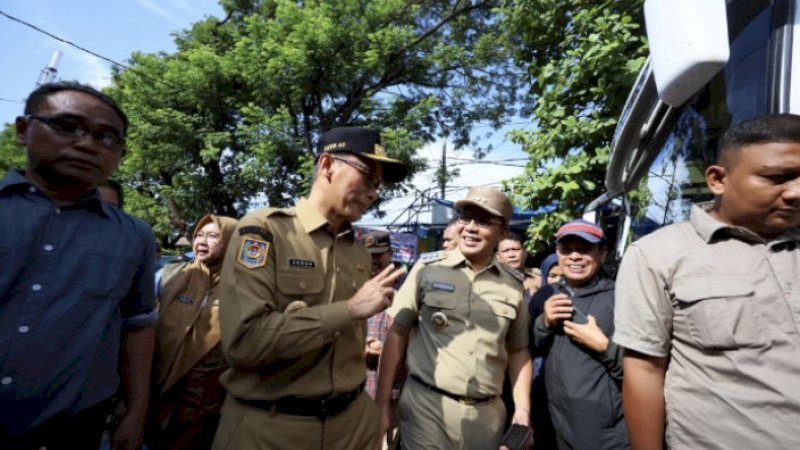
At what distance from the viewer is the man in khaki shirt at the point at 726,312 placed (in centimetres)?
129

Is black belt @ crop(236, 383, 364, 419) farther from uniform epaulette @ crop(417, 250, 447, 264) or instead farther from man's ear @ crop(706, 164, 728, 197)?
man's ear @ crop(706, 164, 728, 197)

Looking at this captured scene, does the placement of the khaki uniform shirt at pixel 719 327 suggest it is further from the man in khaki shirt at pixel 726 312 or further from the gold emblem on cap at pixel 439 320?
the gold emblem on cap at pixel 439 320

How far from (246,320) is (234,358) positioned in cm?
14

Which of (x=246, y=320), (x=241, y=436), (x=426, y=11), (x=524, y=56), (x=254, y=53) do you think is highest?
(x=426, y=11)

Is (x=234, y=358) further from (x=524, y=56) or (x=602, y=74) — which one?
(x=524, y=56)

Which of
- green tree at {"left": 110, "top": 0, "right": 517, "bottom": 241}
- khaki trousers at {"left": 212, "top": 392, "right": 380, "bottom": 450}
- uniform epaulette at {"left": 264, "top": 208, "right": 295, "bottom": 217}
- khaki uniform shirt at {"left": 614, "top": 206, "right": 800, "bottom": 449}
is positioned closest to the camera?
khaki uniform shirt at {"left": 614, "top": 206, "right": 800, "bottom": 449}

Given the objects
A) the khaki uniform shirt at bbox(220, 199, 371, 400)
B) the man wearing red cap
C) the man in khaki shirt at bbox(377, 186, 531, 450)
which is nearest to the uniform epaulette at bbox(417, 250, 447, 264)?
the man in khaki shirt at bbox(377, 186, 531, 450)

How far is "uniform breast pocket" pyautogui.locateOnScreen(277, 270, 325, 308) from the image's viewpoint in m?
1.73

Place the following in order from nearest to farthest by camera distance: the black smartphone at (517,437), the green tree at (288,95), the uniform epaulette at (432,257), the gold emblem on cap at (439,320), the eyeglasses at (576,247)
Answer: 1. the black smartphone at (517,437)
2. the gold emblem on cap at (439,320)
3. the eyeglasses at (576,247)
4. the uniform epaulette at (432,257)
5. the green tree at (288,95)

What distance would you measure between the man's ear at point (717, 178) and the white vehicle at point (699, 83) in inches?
9.9

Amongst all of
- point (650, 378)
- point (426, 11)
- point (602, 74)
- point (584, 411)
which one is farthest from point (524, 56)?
point (426, 11)

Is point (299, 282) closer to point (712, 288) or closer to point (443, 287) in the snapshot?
point (443, 287)

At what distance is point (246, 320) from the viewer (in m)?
1.57

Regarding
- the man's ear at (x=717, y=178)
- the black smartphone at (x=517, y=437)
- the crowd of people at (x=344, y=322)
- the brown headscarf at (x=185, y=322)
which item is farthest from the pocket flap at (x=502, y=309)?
the brown headscarf at (x=185, y=322)
